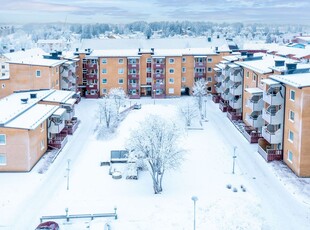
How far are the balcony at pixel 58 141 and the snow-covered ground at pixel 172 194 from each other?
0.66 m

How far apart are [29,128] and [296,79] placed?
74.3ft

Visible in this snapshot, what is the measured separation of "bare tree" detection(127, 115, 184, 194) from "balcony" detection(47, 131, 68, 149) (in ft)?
38.3

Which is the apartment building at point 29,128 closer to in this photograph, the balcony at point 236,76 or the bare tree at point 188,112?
the bare tree at point 188,112

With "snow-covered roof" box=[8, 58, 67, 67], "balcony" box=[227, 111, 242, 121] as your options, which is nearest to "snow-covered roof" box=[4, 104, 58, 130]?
"snow-covered roof" box=[8, 58, 67, 67]

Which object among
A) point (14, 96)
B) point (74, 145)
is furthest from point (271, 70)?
point (14, 96)

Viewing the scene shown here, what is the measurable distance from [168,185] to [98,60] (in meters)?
45.4

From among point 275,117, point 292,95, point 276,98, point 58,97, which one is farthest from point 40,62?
point 292,95

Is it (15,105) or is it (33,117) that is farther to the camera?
(15,105)

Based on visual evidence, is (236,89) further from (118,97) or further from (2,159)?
(2,159)

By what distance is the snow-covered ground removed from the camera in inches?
1053

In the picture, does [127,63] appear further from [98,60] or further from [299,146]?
[299,146]

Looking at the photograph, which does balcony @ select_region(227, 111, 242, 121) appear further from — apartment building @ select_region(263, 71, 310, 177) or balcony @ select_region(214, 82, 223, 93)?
apartment building @ select_region(263, 71, 310, 177)

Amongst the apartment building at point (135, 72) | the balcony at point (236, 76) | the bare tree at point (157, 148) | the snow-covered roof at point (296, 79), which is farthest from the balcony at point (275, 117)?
the apartment building at point (135, 72)

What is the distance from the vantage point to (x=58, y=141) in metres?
43.2
